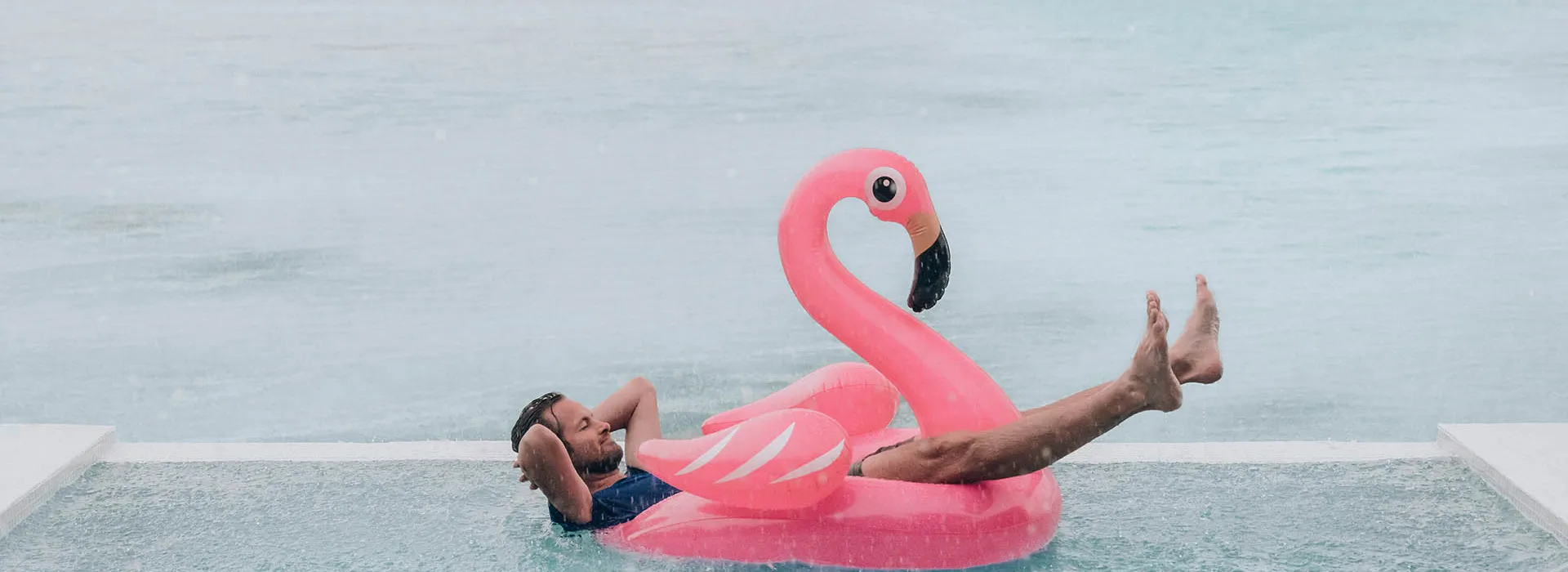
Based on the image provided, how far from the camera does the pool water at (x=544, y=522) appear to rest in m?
2.84

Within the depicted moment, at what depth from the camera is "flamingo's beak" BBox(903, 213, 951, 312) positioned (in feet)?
9.29

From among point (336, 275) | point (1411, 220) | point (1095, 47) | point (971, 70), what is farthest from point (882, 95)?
point (336, 275)

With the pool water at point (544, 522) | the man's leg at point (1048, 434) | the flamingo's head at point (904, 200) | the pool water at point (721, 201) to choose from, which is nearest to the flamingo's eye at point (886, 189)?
the flamingo's head at point (904, 200)

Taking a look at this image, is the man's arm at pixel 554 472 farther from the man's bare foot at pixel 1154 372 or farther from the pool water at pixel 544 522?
the man's bare foot at pixel 1154 372

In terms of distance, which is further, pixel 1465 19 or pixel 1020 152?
pixel 1465 19

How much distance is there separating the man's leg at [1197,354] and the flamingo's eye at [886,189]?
49 centimetres

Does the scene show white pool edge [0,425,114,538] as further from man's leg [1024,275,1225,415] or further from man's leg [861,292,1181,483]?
man's leg [1024,275,1225,415]

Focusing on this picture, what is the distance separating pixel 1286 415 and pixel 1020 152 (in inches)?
183

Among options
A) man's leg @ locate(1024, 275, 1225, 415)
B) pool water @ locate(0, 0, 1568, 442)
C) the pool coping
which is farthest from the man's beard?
pool water @ locate(0, 0, 1568, 442)

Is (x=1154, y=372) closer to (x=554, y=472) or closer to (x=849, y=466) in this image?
(x=849, y=466)

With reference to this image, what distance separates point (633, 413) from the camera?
325cm

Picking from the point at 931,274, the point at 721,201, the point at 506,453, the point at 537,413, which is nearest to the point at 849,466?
the point at 931,274

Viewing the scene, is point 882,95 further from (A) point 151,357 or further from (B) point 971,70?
(A) point 151,357

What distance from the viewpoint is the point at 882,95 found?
10.3 metres
